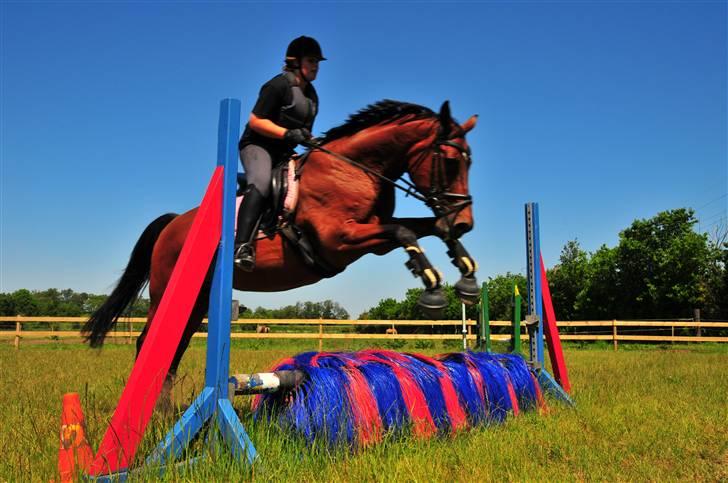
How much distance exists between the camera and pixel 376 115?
3670 mm

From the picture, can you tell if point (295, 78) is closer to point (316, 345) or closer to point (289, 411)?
point (289, 411)

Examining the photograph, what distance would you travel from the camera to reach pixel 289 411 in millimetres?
2783

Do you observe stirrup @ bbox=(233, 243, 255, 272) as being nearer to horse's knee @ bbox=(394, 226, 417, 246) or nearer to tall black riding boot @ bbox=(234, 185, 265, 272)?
tall black riding boot @ bbox=(234, 185, 265, 272)

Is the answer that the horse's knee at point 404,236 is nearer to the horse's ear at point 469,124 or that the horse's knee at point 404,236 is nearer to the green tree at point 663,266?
the horse's ear at point 469,124

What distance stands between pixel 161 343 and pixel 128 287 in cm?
282

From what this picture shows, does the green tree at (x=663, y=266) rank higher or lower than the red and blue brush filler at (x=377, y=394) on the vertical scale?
higher

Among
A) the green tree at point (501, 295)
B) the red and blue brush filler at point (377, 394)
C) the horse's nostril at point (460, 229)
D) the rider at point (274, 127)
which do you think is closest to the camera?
the red and blue brush filler at point (377, 394)

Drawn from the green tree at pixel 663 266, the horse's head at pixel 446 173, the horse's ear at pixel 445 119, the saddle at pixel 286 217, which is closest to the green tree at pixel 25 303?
the green tree at pixel 663 266

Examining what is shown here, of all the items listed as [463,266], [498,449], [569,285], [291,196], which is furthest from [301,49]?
[569,285]

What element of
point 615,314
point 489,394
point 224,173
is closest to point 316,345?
point 489,394

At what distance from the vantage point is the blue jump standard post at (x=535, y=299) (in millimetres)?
4393

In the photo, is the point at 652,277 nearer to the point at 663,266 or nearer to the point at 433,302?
the point at 663,266

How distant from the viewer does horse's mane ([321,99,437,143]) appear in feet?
11.8

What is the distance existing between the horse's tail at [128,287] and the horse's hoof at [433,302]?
264 cm
